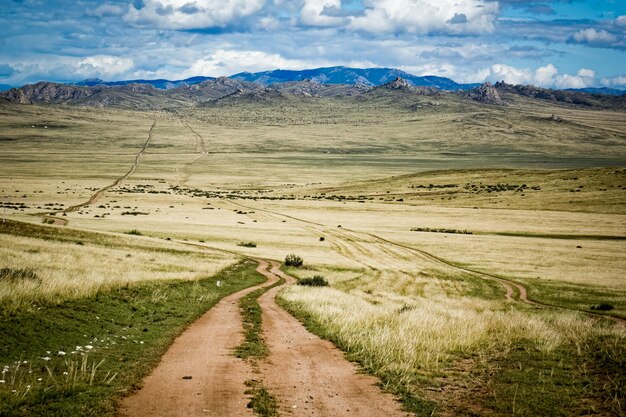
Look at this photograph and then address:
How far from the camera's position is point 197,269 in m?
35.2

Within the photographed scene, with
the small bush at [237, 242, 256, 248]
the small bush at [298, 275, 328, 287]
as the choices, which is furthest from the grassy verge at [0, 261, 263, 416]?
the small bush at [237, 242, 256, 248]

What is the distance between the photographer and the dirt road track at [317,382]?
10.4m

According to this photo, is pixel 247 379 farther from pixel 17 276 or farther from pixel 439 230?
pixel 439 230

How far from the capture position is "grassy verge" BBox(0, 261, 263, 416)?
983 cm

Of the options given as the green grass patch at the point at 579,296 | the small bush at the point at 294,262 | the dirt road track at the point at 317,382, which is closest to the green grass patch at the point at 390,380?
the dirt road track at the point at 317,382

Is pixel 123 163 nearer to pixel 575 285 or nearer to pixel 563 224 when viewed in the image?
pixel 563 224

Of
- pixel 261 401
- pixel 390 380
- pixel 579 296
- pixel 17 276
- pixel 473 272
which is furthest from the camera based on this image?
pixel 473 272

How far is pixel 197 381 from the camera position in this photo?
458 inches

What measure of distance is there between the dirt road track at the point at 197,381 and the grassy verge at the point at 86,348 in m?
0.41

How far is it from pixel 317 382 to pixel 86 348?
6753 mm

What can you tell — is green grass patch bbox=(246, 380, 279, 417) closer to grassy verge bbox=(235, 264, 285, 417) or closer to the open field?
grassy verge bbox=(235, 264, 285, 417)

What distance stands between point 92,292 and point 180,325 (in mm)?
4161

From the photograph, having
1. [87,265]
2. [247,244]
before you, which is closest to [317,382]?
[87,265]

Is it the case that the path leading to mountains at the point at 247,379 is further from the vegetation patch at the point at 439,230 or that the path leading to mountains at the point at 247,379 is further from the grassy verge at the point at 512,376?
the vegetation patch at the point at 439,230
